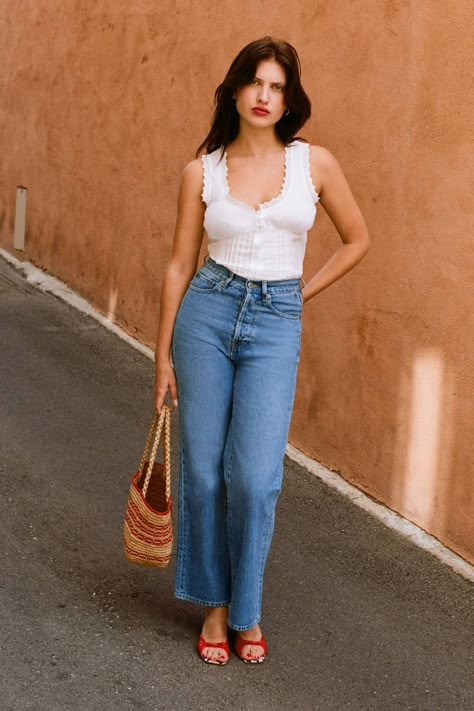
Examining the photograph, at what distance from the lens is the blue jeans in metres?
3.64

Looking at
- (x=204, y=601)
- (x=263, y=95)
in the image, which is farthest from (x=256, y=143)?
(x=204, y=601)

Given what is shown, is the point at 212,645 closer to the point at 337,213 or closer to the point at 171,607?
the point at 171,607

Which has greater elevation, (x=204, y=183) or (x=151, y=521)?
(x=204, y=183)

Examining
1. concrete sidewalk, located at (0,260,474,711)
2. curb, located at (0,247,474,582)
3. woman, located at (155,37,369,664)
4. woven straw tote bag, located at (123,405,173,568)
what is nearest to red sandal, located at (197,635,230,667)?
concrete sidewalk, located at (0,260,474,711)

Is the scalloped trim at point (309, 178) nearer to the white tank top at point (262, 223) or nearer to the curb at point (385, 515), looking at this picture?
the white tank top at point (262, 223)

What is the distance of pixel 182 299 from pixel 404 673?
4.92 feet

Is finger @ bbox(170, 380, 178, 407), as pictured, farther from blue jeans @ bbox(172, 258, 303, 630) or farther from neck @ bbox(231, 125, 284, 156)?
neck @ bbox(231, 125, 284, 156)

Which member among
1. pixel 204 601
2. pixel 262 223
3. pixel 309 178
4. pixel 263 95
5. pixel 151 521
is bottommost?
pixel 204 601

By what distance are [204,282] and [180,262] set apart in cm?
15

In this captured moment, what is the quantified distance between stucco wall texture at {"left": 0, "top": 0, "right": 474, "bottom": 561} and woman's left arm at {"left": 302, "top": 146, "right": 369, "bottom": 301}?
3.56ft

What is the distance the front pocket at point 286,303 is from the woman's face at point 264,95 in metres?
0.54

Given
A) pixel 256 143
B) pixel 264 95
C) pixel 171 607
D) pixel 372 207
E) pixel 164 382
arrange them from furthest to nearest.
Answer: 1. pixel 372 207
2. pixel 171 607
3. pixel 164 382
4. pixel 256 143
5. pixel 264 95

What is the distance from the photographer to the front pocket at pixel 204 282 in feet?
12.0

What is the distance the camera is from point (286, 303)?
12.0ft
